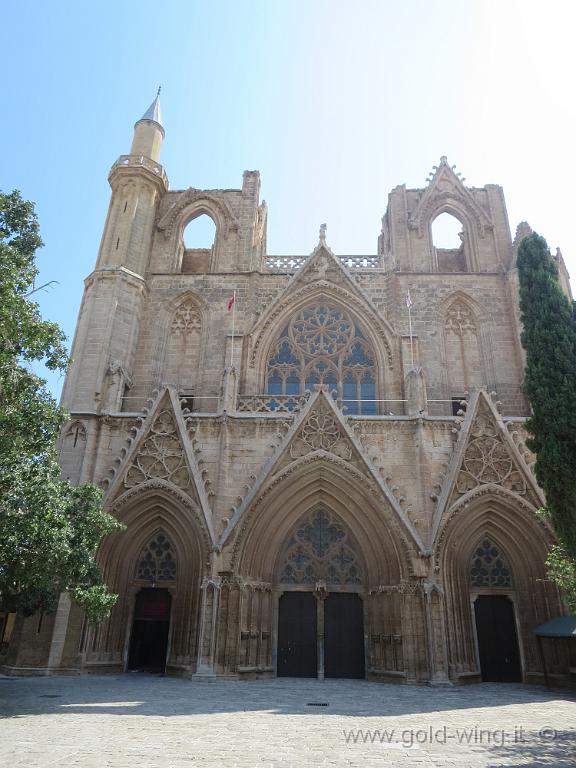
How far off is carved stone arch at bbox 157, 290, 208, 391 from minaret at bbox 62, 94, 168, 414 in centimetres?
115

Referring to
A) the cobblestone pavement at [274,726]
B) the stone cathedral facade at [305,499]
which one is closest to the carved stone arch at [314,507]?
the stone cathedral facade at [305,499]

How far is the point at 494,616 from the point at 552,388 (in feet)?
25.3

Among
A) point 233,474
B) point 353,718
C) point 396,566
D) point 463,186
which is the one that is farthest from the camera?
point 463,186

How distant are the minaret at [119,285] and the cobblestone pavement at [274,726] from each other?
8690 mm

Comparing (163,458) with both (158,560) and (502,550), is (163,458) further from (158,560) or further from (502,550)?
(502,550)

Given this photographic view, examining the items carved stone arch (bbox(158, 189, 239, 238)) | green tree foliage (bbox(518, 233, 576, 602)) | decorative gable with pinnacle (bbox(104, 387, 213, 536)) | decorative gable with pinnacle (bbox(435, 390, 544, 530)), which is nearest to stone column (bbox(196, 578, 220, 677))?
decorative gable with pinnacle (bbox(104, 387, 213, 536))

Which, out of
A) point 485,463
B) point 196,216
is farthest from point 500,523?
point 196,216

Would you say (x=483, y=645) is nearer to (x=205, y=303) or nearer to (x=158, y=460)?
(x=158, y=460)

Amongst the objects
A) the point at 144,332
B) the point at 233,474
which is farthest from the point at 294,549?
the point at 144,332

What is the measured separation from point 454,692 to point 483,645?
309 cm

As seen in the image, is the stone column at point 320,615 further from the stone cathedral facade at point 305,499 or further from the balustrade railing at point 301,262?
the balustrade railing at point 301,262

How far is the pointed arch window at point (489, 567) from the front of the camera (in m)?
15.8

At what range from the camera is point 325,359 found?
20.7 meters

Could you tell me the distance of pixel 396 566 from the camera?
15156 mm
